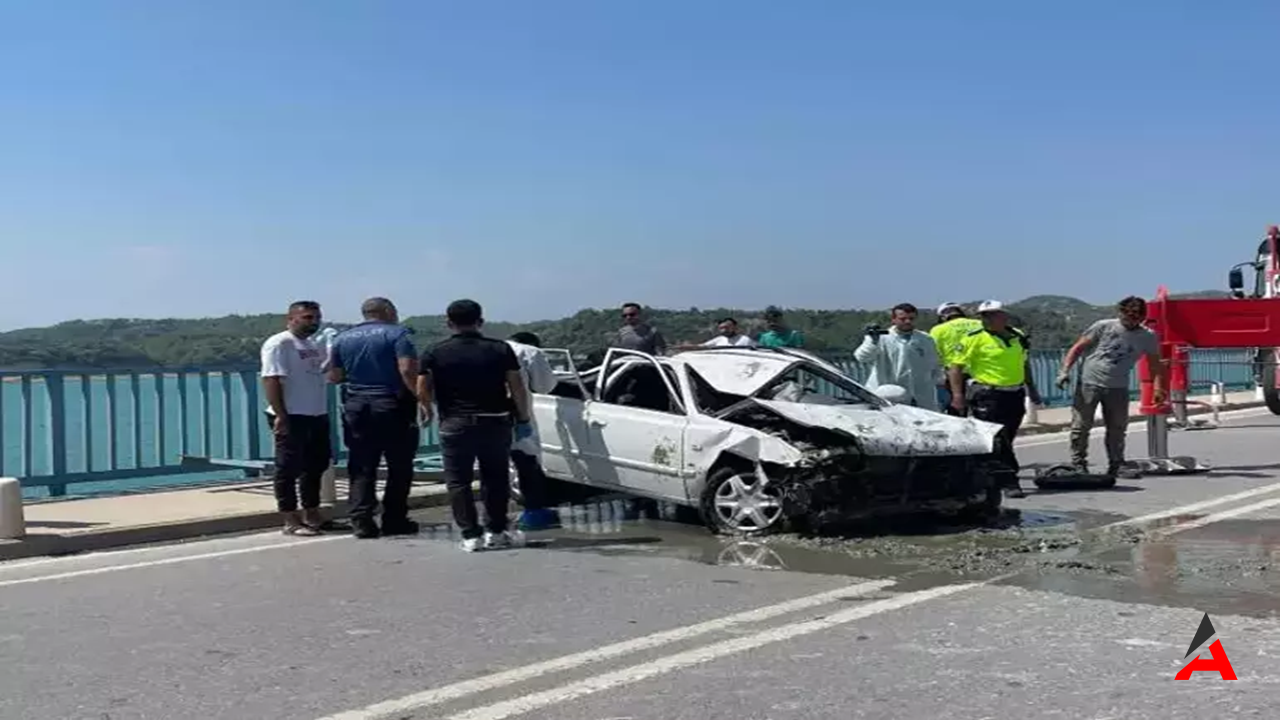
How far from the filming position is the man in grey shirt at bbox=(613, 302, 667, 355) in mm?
13172

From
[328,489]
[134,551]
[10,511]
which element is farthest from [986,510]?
[10,511]

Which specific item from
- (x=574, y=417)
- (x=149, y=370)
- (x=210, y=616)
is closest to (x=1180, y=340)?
(x=574, y=417)

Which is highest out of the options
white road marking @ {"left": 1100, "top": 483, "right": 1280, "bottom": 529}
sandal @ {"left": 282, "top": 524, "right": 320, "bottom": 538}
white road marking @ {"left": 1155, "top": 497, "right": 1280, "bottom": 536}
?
sandal @ {"left": 282, "top": 524, "right": 320, "bottom": 538}

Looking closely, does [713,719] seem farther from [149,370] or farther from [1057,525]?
[149,370]

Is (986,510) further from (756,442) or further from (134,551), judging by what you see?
(134,551)

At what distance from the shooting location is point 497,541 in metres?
8.80

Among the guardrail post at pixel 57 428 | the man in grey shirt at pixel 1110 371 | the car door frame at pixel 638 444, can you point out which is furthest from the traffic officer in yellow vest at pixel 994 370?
the guardrail post at pixel 57 428

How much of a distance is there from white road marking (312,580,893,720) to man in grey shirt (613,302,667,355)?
6180mm

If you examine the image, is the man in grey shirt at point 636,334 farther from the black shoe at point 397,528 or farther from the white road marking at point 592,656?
the white road marking at point 592,656

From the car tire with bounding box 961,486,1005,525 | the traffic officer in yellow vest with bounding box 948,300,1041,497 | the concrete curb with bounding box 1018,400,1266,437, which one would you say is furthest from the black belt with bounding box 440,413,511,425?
the concrete curb with bounding box 1018,400,1266,437

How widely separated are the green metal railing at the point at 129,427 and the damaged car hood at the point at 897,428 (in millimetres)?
5585

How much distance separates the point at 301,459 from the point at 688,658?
4.78 meters

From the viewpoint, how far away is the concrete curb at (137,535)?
353 inches

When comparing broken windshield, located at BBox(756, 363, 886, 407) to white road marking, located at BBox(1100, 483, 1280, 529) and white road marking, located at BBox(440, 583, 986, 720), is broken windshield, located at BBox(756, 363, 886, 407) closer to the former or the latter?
white road marking, located at BBox(1100, 483, 1280, 529)
